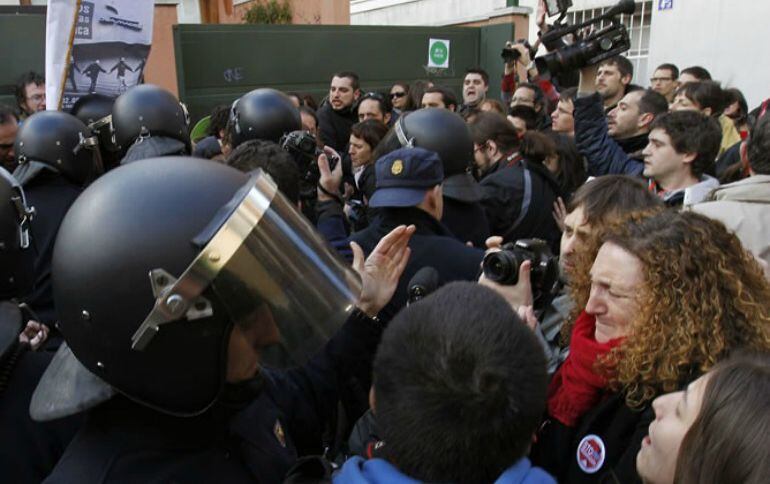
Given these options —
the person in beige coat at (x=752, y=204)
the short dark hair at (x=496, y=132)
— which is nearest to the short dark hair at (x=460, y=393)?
the person in beige coat at (x=752, y=204)

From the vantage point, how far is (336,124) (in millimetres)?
6625

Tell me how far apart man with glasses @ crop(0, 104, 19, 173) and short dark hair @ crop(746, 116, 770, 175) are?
14.1 feet

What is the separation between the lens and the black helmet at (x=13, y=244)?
5.89ft

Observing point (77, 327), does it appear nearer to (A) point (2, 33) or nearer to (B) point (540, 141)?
(B) point (540, 141)

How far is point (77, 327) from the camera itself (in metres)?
1.23

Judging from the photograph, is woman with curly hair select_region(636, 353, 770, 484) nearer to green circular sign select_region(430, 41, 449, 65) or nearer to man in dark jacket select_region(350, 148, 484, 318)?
man in dark jacket select_region(350, 148, 484, 318)

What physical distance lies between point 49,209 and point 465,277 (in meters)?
2.13

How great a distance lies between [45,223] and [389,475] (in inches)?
104

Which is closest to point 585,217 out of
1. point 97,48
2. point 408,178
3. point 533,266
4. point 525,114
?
point 533,266

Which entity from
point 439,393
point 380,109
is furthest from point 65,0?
point 439,393

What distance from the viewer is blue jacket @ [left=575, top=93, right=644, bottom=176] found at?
393cm

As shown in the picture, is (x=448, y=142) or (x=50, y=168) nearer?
(x=448, y=142)

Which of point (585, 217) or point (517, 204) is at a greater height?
point (585, 217)

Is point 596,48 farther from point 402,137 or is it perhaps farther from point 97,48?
point 97,48
